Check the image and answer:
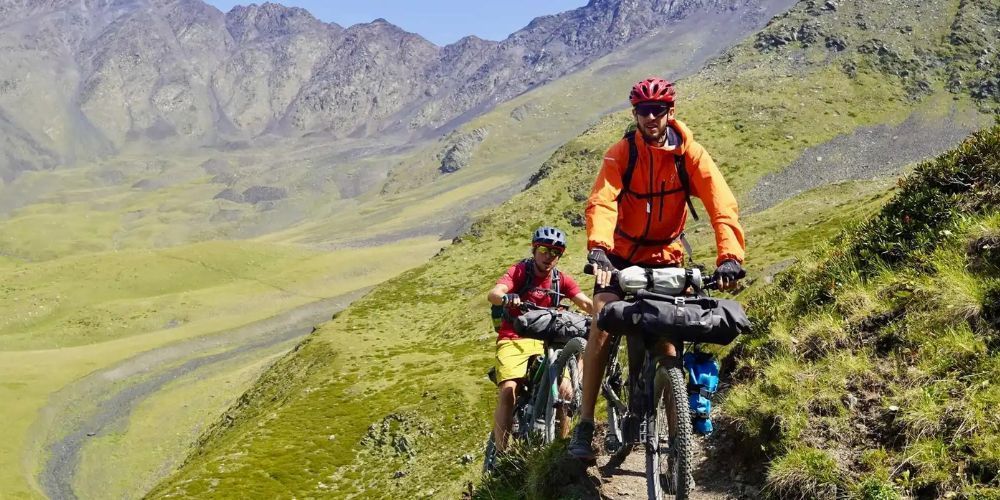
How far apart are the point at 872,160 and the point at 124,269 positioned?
14872 centimetres

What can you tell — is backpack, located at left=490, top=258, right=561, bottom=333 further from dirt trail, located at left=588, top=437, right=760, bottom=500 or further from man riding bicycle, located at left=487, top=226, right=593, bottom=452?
dirt trail, located at left=588, top=437, right=760, bottom=500

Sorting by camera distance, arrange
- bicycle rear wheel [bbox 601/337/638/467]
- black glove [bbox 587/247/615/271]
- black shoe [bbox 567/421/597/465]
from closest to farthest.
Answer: black glove [bbox 587/247/615/271] → bicycle rear wheel [bbox 601/337/638/467] → black shoe [bbox 567/421/597/465]

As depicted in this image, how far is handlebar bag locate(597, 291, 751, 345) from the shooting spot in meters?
7.11

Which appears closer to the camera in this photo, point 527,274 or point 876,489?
point 876,489

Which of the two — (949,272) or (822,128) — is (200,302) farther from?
(949,272)

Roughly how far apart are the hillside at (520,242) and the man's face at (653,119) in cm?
1384

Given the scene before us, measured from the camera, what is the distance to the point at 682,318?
23.5ft

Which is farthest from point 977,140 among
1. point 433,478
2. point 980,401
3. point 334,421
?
point 334,421

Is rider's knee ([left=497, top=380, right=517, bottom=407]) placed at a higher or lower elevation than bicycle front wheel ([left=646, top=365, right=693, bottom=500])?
lower

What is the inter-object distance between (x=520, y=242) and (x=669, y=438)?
74.2m

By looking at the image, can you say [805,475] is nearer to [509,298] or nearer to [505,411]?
[509,298]

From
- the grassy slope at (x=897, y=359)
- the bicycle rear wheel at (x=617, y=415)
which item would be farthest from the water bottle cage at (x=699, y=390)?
the grassy slope at (x=897, y=359)

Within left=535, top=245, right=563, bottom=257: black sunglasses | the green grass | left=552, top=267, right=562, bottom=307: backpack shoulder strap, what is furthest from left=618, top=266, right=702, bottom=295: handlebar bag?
the green grass

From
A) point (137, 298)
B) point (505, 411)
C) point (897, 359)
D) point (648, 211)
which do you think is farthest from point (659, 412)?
point (137, 298)
